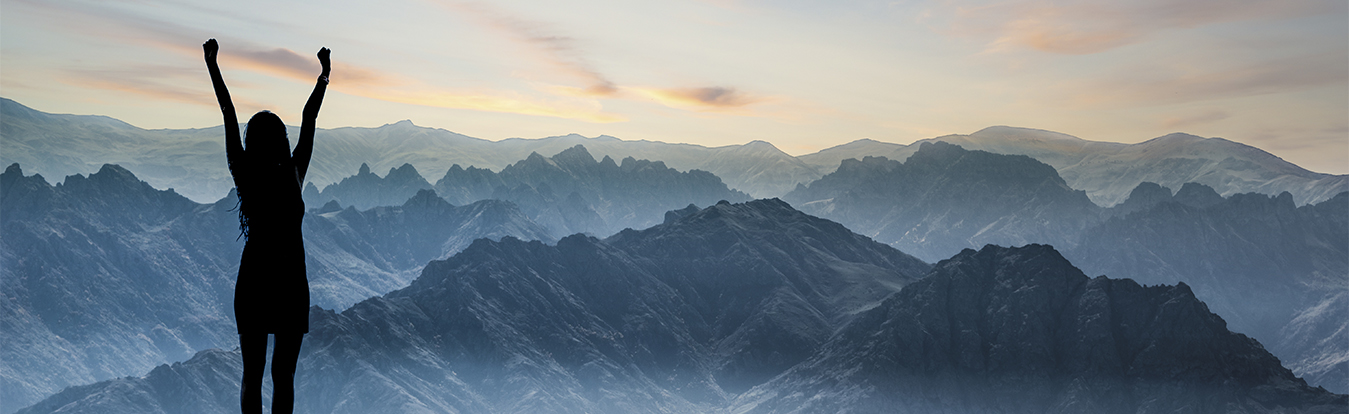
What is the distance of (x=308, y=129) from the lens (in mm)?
11750

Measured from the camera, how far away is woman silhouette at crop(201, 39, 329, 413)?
11242 mm

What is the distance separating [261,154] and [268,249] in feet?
3.65

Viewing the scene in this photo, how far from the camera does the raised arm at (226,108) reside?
36.0 ft

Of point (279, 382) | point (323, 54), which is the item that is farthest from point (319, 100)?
point (279, 382)

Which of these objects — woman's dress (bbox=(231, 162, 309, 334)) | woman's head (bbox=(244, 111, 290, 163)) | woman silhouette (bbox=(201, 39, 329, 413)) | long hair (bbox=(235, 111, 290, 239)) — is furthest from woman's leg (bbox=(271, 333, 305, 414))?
woman's head (bbox=(244, 111, 290, 163))

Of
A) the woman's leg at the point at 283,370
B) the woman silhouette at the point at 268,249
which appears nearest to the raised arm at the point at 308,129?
the woman silhouette at the point at 268,249

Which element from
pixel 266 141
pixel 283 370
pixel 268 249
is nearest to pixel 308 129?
pixel 266 141

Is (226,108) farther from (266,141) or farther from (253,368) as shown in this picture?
(253,368)

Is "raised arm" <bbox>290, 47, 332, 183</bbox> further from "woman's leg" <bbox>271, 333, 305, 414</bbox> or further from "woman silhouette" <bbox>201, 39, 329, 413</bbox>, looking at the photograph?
"woman's leg" <bbox>271, 333, 305, 414</bbox>

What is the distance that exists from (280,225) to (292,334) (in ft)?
4.24

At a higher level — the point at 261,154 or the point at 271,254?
the point at 261,154

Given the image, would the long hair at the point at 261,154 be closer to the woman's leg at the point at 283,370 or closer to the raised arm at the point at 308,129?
the raised arm at the point at 308,129

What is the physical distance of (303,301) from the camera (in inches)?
454

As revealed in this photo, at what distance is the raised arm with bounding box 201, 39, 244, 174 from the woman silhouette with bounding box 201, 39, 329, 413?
0.04ft
